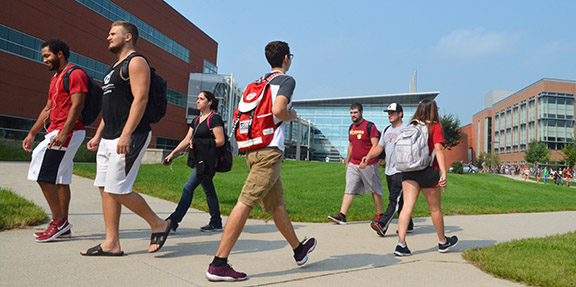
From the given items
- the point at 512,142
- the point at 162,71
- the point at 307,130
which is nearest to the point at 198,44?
the point at 162,71

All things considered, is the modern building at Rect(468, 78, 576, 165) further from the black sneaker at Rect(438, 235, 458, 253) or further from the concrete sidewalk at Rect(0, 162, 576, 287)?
the concrete sidewalk at Rect(0, 162, 576, 287)

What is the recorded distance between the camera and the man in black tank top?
3346mm

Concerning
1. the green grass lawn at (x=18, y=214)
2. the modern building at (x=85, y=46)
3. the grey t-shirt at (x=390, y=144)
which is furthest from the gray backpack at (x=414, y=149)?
the modern building at (x=85, y=46)

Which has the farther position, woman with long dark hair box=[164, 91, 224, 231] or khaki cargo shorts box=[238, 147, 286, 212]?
woman with long dark hair box=[164, 91, 224, 231]

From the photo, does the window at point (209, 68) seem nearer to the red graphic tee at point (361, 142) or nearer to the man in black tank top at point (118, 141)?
the red graphic tee at point (361, 142)

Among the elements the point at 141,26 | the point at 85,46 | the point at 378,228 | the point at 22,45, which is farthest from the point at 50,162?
the point at 141,26

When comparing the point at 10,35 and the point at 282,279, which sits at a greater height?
the point at 10,35

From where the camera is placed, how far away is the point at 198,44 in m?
45.8

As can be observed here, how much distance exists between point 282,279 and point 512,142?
96447 millimetres

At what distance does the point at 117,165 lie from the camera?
132 inches

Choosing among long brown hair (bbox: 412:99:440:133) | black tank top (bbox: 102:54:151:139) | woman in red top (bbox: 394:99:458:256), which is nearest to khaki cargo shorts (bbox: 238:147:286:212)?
black tank top (bbox: 102:54:151:139)

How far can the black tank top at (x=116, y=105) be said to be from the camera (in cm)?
344

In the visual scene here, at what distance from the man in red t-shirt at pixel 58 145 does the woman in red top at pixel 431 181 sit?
349 centimetres

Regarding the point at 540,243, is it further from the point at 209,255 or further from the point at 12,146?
the point at 12,146
